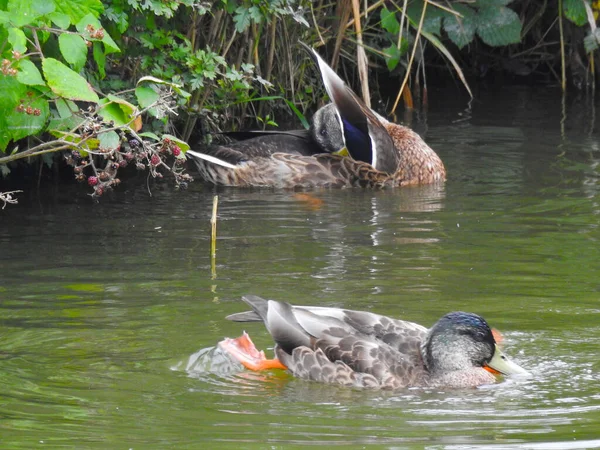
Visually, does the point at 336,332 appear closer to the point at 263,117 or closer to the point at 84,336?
the point at 84,336

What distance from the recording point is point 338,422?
488 cm

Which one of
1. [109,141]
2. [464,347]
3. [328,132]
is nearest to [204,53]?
[328,132]

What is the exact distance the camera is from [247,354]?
18.9 feet

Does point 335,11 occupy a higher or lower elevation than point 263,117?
higher

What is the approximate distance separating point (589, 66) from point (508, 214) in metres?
5.99

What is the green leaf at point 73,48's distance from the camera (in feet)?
21.0

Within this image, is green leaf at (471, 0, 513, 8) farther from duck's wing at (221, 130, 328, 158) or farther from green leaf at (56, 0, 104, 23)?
green leaf at (56, 0, 104, 23)

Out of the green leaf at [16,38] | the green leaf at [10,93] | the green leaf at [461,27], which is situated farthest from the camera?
the green leaf at [461,27]

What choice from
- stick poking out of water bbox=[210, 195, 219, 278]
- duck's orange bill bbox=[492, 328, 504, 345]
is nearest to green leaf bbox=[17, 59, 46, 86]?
stick poking out of water bbox=[210, 195, 219, 278]

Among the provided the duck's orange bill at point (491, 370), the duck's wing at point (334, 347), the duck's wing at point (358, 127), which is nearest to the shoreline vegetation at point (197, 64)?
the duck's wing at point (358, 127)

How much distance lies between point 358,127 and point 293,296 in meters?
3.78

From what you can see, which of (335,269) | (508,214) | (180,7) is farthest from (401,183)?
(335,269)

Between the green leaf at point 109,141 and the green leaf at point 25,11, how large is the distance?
0.79 m

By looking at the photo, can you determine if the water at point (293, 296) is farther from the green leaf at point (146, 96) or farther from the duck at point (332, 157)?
the green leaf at point (146, 96)
